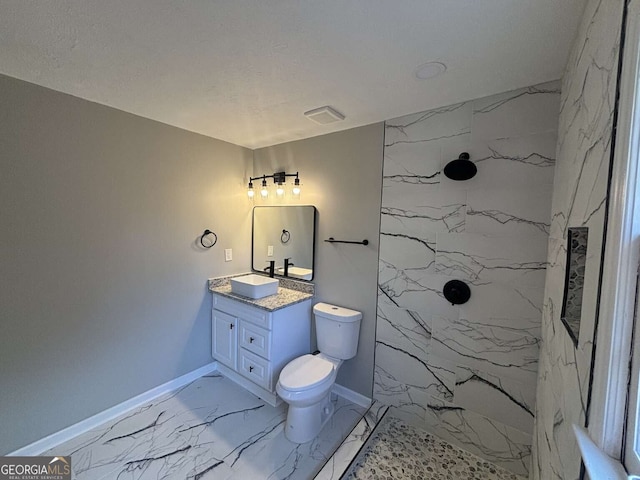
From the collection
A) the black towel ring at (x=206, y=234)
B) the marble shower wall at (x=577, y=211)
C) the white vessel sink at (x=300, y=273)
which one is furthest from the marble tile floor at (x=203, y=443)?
the black towel ring at (x=206, y=234)

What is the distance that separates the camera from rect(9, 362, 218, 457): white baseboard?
166 cm

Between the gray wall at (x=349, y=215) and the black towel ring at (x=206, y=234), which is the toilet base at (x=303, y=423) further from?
the black towel ring at (x=206, y=234)

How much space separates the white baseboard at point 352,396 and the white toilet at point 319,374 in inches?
8.5

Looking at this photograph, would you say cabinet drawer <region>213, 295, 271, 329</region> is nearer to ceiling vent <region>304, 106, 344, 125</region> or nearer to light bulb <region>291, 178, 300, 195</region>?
light bulb <region>291, 178, 300, 195</region>

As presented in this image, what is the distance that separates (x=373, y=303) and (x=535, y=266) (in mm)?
1055

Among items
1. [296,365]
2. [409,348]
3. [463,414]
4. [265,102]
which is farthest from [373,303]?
[265,102]

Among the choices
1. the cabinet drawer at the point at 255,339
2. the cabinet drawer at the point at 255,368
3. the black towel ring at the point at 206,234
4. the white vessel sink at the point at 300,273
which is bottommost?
the cabinet drawer at the point at 255,368

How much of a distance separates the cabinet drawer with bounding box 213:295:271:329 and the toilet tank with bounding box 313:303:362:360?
440 mm

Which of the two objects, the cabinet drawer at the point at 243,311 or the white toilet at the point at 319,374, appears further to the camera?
the cabinet drawer at the point at 243,311

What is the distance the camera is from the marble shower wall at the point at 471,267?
1.49 m

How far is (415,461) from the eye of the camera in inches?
65.2

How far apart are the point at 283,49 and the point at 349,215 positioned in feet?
4.13

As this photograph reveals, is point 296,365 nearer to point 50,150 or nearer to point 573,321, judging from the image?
point 573,321

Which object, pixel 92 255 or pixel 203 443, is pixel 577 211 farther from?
pixel 92 255
